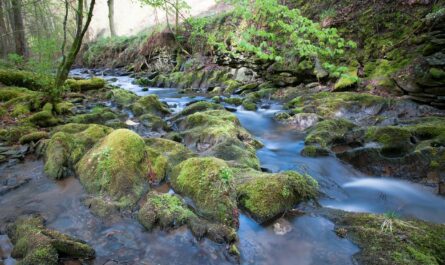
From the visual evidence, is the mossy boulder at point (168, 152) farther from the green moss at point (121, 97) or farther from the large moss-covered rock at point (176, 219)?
the green moss at point (121, 97)

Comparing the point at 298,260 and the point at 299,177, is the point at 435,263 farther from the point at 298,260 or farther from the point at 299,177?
the point at 299,177

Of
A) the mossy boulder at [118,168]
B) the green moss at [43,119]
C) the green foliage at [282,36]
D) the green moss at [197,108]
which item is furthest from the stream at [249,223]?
the green moss at [197,108]

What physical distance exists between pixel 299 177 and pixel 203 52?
47.0 feet

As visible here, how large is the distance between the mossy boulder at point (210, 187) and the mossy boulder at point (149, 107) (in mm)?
5145

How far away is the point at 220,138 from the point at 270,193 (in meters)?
2.61

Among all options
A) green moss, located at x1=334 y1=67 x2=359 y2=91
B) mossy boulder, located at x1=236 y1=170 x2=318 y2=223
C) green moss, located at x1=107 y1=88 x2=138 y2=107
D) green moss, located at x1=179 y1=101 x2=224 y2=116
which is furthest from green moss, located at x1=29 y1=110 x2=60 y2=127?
green moss, located at x1=334 y1=67 x2=359 y2=91

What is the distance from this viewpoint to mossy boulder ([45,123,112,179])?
533cm

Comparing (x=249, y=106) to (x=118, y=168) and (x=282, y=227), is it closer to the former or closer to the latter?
(x=118, y=168)

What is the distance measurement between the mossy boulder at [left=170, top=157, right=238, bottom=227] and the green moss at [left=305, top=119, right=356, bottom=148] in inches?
133

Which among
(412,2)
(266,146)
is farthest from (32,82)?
(412,2)

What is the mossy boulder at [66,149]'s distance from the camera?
5.33 meters

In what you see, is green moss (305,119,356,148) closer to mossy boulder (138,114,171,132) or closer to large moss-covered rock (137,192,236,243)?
mossy boulder (138,114,171,132)

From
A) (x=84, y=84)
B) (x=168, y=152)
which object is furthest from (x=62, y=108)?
(x=168, y=152)

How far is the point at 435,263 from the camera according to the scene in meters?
3.28
